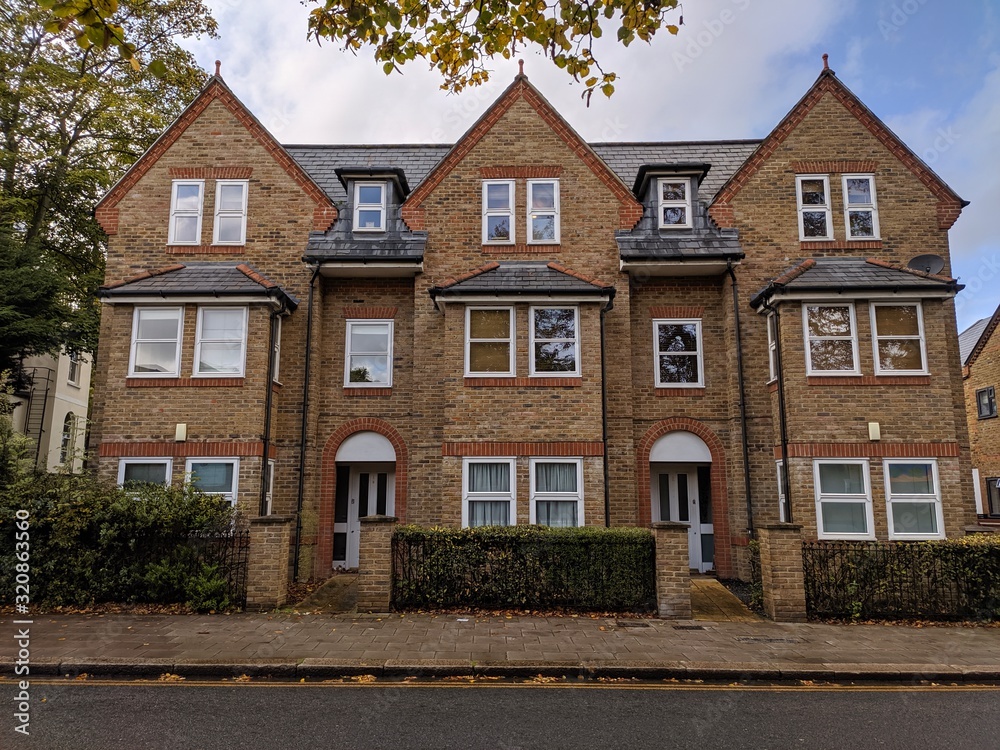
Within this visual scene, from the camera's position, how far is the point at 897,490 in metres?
12.7

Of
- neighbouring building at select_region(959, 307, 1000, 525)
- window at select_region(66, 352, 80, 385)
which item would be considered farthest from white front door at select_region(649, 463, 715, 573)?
window at select_region(66, 352, 80, 385)

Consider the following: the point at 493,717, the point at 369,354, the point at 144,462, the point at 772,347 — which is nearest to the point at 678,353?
the point at 772,347

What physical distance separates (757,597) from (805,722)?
16.5 feet

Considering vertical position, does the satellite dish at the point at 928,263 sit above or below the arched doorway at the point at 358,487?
above

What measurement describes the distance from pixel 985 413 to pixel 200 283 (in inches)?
1131

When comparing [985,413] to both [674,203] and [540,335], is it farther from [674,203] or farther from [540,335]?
[540,335]

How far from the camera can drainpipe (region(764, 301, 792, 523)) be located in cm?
1288

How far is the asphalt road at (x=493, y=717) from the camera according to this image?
544 centimetres

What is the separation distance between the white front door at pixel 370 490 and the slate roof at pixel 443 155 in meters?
7.54

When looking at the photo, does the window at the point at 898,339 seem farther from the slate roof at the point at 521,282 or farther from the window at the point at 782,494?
the slate roof at the point at 521,282

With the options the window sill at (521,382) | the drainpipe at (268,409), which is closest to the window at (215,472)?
the drainpipe at (268,409)

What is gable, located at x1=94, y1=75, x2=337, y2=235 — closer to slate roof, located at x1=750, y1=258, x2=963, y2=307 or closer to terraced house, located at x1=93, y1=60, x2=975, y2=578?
terraced house, located at x1=93, y1=60, x2=975, y2=578

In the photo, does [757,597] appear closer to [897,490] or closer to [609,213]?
[897,490]

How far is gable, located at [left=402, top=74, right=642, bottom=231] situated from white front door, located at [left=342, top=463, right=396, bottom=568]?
584cm
